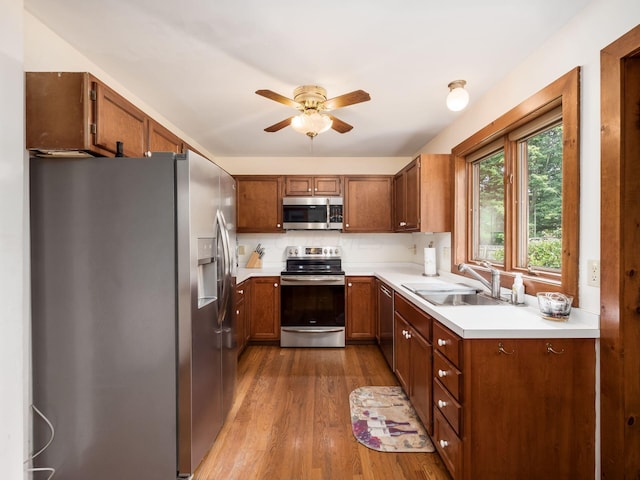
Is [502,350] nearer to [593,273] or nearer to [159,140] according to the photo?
[593,273]

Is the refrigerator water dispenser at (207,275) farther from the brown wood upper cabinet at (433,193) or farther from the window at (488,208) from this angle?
the window at (488,208)

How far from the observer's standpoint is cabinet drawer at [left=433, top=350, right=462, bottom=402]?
1.41 metres

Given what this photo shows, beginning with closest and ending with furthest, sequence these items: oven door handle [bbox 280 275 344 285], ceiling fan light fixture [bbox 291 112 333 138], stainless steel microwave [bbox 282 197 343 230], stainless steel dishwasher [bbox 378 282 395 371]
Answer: ceiling fan light fixture [bbox 291 112 333 138] < stainless steel dishwasher [bbox 378 282 395 371] < oven door handle [bbox 280 275 344 285] < stainless steel microwave [bbox 282 197 343 230]

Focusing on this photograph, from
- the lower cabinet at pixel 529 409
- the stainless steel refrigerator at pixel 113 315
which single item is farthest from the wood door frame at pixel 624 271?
the stainless steel refrigerator at pixel 113 315

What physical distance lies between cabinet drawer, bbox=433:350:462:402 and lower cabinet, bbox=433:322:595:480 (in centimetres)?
6

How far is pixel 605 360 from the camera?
4.26 ft

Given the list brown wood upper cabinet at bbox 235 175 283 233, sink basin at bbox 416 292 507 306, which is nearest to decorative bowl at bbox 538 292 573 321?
sink basin at bbox 416 292 507 306

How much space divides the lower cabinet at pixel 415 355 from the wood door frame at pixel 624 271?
791 millimetres

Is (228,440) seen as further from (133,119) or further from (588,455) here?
(133,119)

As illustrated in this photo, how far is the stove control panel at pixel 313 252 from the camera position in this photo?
4051 millimetres

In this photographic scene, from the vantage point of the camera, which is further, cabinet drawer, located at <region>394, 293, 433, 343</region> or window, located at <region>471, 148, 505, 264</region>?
window, located at <region>471, 148, 505, 264</region>

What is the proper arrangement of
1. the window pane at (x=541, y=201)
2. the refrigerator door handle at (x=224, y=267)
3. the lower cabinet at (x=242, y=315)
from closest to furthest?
the window pane at (x=541, y=201)
the refrigerator door handle at (x=224, y=267)
the lower cabinet at (x=242, y=315)

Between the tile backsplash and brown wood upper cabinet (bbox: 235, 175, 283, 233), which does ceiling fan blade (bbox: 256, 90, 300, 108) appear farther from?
the tile backsplash

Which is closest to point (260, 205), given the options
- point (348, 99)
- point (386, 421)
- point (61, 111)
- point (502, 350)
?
point (348, 99)
